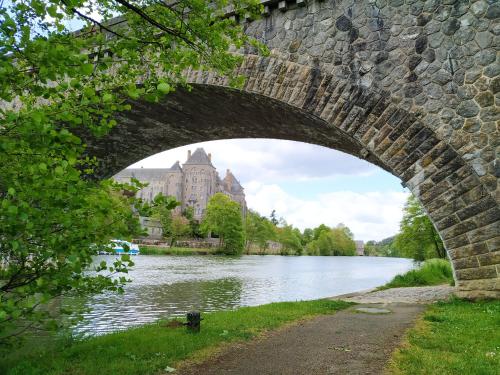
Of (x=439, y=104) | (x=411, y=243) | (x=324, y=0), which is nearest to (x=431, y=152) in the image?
(x=439, y=104)

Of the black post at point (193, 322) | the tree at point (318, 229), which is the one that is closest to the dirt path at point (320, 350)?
the black post at point (193, 322)

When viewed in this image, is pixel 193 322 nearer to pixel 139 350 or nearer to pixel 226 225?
pixel 139 350

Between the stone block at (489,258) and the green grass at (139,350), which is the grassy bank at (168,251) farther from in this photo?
the stone block at (489,258)

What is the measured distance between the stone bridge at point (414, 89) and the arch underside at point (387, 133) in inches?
0.7

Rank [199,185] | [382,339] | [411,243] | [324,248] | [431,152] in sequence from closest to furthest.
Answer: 1. [382,339]
2. [431,152]
3. [411,243]
4. [199,185]
5. [324,248]

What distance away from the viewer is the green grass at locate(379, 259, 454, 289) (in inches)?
678

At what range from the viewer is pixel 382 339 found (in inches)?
249

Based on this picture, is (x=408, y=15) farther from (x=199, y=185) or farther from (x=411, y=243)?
(x=199, y=185)

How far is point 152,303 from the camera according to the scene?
499 inches

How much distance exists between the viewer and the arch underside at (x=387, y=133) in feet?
22.7

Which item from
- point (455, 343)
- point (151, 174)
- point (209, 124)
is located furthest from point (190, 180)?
point (455, 343)

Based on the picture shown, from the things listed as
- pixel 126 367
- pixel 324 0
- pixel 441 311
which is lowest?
pixel 126 367

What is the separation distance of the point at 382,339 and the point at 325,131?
5.18m

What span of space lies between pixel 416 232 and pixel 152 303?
24.0m
